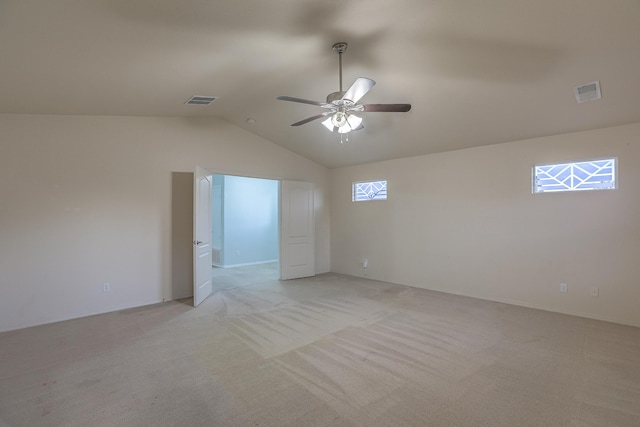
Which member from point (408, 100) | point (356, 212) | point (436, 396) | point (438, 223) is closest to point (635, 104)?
point (408, 100)

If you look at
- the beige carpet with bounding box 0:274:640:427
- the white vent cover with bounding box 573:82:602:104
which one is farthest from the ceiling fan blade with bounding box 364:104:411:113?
the beige carpet with bounding box 0:274:640:427

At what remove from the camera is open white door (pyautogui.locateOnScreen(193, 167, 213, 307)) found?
4.48m

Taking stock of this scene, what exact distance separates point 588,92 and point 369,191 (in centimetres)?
371

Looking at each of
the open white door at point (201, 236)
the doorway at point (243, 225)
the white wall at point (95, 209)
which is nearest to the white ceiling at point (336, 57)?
the white wall at point (95, 209)

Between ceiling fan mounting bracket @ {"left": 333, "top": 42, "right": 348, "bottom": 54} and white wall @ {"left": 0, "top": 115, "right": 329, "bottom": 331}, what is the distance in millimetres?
3120

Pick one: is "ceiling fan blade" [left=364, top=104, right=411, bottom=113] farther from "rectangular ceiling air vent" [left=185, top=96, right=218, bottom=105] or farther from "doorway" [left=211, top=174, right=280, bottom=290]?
"doorway" [left=211, top=174, right=280, bottom=290]

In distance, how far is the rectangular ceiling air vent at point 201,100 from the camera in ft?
13.2

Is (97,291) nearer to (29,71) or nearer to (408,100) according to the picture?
(29,71)

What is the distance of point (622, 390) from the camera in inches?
89.7

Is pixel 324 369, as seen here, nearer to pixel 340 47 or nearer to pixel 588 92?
pixel 340 47

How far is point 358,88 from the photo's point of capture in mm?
2459

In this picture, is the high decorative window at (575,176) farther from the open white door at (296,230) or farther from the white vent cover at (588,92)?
the open white door at (296,230)

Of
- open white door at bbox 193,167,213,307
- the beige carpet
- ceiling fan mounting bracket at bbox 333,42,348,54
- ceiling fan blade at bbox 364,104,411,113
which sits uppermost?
ceiling fan mounting bracket at bbox 333,42,348,54

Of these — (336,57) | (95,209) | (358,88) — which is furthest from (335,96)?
(95,209)
